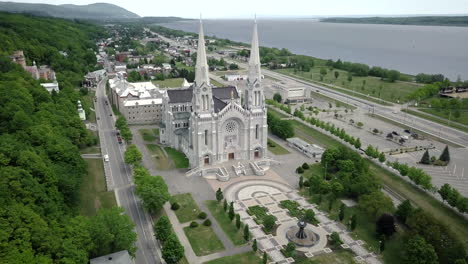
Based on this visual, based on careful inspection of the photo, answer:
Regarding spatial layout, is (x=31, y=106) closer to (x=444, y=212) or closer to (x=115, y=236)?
(x=115, y=236)

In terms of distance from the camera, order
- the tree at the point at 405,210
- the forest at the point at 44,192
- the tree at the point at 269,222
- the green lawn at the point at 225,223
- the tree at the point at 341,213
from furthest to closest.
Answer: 1. the tree at the point at 341,213
2. the tree at the point at 405,210
3. the tree at the point at 269,222
4. the green lawn at the point at 225,223
5. the forest at the point at 44,192

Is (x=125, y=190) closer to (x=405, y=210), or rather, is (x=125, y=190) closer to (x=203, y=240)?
(x=203, y=240)

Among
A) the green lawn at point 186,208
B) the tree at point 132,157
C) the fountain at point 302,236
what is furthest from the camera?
the tree at point 132,157

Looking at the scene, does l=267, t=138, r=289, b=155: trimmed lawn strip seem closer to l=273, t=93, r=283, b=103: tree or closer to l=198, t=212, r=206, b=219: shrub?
l=198, t=212, r=206, b=219: shrub

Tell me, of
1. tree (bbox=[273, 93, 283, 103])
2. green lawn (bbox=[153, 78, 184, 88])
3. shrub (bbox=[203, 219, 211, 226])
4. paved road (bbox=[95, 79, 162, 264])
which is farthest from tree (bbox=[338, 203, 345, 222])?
green lawn (bbox=[153, 78, 184, 88])

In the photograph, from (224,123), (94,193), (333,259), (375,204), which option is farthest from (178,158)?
(333,259)

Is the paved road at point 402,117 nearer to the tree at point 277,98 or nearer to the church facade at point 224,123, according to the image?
the tree at point 277,98

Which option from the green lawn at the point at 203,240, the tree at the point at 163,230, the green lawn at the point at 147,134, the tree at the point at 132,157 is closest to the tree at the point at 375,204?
the green lawn at the point at 203,240
